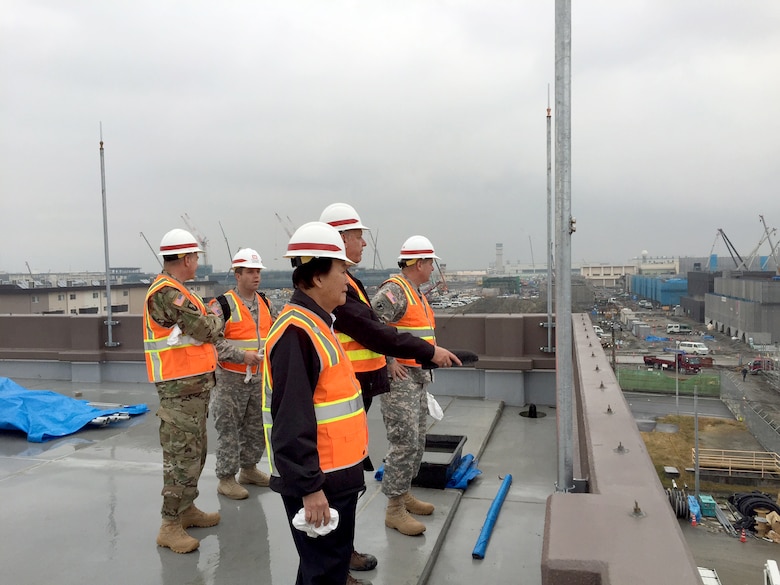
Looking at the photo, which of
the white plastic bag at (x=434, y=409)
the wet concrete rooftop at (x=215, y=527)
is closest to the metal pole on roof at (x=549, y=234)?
the wet concrete rooftop at (x=215, y=527)

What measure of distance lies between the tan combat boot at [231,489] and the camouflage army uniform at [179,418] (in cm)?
70

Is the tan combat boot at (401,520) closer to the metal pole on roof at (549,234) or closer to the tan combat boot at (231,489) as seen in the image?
the tan combat boot at (231,489)

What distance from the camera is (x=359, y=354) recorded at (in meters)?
3.23

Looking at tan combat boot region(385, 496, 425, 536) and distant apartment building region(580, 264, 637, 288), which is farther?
distant apartment building region(580, 264, 637, 288)

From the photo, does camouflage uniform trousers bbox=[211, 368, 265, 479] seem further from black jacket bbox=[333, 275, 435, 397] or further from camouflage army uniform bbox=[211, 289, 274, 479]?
black jacket bbox=[333, 275, 435, 397]

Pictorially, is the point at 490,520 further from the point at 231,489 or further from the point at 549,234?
the point at 549,234

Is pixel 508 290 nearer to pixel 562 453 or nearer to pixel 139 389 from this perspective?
pixel 139 389

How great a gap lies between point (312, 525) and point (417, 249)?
2.28 m

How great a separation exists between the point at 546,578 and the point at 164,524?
271 cm

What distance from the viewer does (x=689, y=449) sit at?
90.4 feet

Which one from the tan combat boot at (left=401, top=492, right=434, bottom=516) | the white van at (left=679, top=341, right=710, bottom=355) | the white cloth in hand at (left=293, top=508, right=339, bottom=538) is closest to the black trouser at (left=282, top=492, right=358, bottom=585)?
the white cloth in hand at (left=293, top=508, right=339, bottom=538)

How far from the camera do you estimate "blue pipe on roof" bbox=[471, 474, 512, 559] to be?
3.38 m

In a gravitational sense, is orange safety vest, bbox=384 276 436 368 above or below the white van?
above

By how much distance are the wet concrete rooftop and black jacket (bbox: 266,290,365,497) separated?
4.65 ft
